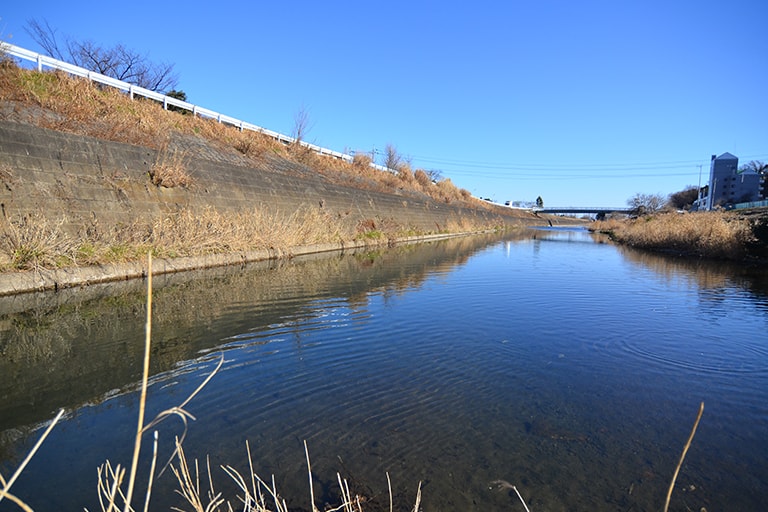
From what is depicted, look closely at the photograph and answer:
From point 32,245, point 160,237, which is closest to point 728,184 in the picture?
point 160,237

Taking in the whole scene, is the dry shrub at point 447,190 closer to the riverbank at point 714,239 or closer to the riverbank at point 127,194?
the riverbank at point 714,239

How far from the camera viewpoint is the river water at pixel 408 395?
2.64m

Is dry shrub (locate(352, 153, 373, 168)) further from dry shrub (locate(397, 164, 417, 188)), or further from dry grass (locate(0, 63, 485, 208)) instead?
dry grass (locate(0, 63, 485, 208))

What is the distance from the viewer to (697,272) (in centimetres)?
1332

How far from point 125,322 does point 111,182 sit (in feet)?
20.2

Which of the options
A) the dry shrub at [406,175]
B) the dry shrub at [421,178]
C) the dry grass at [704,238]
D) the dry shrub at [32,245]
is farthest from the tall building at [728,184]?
the dry shrub at [32,245]

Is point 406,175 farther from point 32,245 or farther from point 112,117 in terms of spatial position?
point 32,245

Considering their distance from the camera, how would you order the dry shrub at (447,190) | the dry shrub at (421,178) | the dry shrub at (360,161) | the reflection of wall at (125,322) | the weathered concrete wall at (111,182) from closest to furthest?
1. the reflection of wall at (125,322)
2. the weathered concrete wall at (111,182)
3. the dry shrub at (360,161)
4. the dry shrub at (421,178)
5. the dry shrub at (447,190)

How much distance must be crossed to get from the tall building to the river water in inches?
3123

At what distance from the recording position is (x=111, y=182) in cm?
1059

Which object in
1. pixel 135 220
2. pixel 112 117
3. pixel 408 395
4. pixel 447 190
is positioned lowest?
pixel 408 395

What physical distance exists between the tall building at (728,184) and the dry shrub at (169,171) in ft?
258

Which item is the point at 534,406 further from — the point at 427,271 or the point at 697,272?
the point at 697,272

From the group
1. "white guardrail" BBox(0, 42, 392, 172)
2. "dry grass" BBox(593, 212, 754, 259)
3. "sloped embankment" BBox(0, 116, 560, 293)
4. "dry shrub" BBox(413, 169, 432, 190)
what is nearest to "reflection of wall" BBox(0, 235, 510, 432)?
"sloped embankment" BBox(0, 116, 560, 293)
